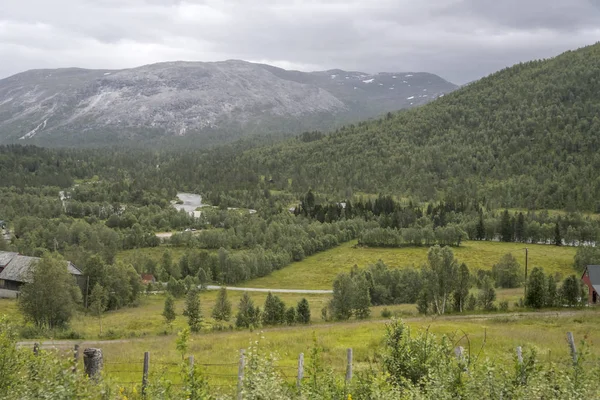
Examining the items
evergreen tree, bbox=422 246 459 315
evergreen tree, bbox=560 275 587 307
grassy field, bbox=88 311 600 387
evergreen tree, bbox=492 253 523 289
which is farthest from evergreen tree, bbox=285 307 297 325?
evergreen tree, bbox=492 253 523 289

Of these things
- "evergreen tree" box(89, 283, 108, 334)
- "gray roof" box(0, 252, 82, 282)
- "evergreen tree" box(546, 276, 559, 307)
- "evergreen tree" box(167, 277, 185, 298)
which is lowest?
"evergreen tree" box(167, 277, 185, 298)

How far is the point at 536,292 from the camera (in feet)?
193

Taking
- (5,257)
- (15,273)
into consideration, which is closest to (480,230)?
(15,273)

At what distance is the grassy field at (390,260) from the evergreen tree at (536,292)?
151 ft

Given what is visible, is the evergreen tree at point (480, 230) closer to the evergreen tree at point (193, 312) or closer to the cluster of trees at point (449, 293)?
the cluster of trees at point (449, 293)

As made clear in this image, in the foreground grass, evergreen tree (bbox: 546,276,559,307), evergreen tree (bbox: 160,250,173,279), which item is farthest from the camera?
evergreen tree (bbox: 160,250,173,279)

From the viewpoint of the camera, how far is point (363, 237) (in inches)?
5512

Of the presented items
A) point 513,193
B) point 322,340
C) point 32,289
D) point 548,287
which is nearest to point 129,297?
point 32,289

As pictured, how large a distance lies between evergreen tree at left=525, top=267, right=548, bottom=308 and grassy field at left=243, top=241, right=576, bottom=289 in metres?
46.1

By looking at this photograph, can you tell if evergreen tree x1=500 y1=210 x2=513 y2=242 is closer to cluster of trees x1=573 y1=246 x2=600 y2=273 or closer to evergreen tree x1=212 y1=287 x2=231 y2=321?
cluster of trees x1=573 y1=246 x2=600 y2=273

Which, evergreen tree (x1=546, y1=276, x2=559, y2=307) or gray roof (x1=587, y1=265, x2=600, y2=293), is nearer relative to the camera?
evergreen tree (x1=546, y1=276, x2=559, y2=307)

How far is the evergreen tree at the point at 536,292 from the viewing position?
58406mm

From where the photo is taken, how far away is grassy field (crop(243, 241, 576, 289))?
361 ft

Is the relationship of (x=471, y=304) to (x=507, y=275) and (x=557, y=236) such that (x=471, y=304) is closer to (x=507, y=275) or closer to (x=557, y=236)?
(x=507, y=275)
